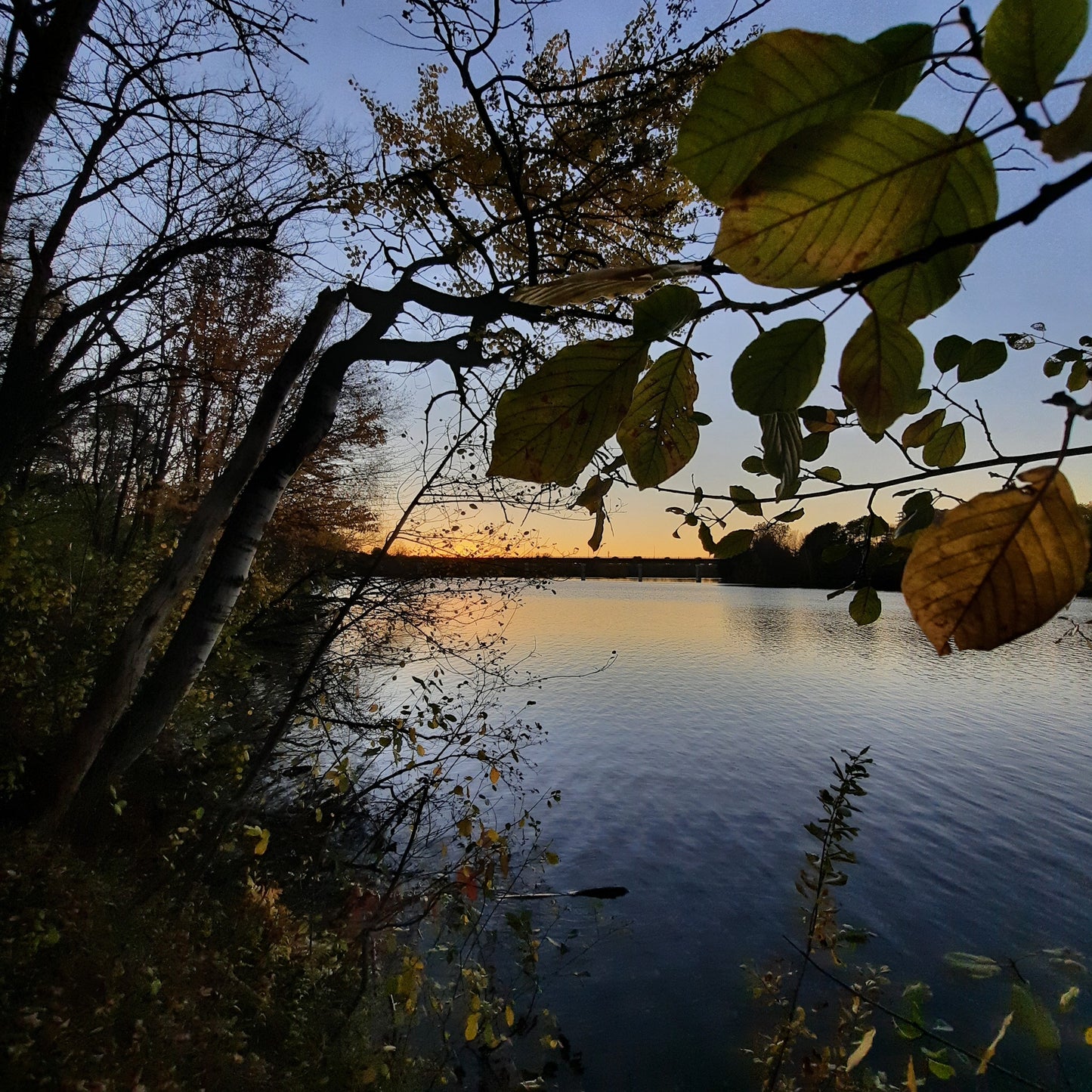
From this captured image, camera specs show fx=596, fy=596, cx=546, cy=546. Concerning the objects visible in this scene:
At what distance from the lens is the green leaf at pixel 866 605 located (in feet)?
1.71

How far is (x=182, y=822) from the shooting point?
171 inches

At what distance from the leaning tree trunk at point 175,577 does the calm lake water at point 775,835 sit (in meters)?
3.57

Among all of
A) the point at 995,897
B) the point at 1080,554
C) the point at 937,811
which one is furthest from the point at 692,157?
the point at 937,811

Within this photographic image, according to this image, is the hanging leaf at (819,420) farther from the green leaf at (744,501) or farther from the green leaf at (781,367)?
the green leaf at (781,367)

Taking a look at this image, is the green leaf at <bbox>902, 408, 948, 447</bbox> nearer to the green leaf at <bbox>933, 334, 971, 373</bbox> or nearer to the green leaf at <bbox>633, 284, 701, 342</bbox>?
the green leaf at <bbox>933, 334, 971, 373</bbox>

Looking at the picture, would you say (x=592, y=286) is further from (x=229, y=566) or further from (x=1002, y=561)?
(x=229, y=566)

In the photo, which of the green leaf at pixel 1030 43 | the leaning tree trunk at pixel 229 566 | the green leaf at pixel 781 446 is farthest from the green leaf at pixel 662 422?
A: the leaning tree trunk at pixel 229 566

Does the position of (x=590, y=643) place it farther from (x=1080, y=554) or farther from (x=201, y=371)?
(x=1080, y=554)

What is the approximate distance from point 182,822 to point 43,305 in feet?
13.3

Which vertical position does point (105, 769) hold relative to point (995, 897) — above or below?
above

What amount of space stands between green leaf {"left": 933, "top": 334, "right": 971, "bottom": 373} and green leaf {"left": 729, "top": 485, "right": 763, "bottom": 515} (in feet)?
0.57

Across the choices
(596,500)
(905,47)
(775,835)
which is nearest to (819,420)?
(596,500)

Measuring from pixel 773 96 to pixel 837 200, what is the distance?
45 millimetres

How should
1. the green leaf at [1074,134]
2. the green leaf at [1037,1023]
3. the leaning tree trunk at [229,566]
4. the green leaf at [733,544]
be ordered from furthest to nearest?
1. the leaning tree trunk at [229,566]
2. the green leaf at [1037,1023]
3. the green leaf at [733,544]
4. the green leaf at [1074,134]
